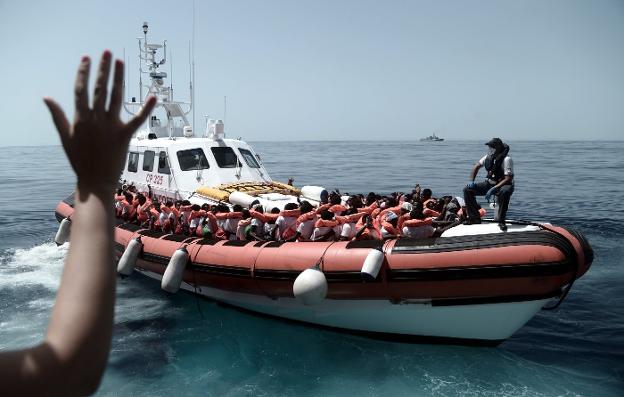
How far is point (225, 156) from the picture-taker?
10117 millimetres

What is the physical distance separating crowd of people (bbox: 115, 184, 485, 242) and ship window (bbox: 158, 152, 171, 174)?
141cm

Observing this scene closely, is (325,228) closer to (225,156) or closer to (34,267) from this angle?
(225,156)

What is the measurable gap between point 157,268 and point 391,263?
3834 millimetres

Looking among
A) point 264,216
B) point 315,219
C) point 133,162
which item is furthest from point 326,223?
point 133,162

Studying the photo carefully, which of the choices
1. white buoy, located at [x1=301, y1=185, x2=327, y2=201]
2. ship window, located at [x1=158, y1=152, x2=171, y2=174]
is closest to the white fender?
white buoy, located at [x1=301, y1=185, x2=327, y2=201]

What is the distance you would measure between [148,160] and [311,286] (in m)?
6.40

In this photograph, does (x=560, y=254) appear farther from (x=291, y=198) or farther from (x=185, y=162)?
(x=185, y=162)

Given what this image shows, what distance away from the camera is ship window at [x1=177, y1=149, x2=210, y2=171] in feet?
32.1

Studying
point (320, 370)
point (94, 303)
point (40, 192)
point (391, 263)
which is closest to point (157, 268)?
point (320, 370)

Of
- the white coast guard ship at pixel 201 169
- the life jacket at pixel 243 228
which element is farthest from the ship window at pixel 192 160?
the life jacket at pixel 243 228

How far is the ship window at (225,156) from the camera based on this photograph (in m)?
10.0

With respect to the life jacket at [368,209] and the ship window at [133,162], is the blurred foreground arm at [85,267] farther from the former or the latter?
the ship window at [133,162]

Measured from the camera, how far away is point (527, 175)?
27859mm

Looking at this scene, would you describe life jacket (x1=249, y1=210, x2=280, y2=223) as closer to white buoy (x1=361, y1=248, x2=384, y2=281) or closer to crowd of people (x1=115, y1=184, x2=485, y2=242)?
crowd of people (x1=115, y1=184, x2=485, y2=242)
